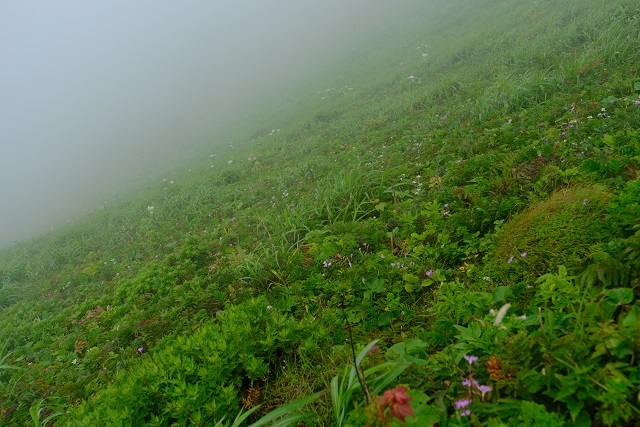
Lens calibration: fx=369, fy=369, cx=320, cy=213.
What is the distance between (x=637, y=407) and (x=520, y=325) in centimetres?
56

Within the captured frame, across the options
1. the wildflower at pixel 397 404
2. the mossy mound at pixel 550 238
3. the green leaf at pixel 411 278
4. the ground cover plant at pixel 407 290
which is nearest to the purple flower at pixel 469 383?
the ground cover plant at pixel 407 290

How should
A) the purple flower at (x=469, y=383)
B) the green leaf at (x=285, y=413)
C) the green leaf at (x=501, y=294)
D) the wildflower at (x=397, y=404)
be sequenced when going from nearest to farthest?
the wildflower at (x=397, y=404) → the purple flower at (x=469, y=383) → the green leaf at (x=285, y=413) → the green leaf at (x=501, y=294)

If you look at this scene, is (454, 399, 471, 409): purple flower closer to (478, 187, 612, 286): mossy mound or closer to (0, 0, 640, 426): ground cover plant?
(0, 0, 640, 426): ground cover plant

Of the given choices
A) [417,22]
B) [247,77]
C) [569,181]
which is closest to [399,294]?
[569,181]

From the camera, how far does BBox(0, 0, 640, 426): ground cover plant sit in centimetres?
165

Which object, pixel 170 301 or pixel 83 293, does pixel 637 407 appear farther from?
pixel 83 293

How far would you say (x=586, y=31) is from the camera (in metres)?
8.13

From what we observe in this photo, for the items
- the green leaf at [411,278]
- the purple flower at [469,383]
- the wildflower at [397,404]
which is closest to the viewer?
the wildflower at [397,404]

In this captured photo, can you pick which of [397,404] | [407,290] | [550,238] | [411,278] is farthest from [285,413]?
[550,238]

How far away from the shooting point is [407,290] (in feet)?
10.0

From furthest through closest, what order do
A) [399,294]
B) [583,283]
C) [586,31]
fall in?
[586,31] → [399,294] → [583,283]

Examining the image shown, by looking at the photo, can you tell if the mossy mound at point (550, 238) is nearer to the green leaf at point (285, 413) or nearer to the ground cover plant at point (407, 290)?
the ground cover plant at point (407, 290)

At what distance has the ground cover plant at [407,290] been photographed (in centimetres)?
165

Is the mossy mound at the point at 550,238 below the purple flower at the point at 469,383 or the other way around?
below
